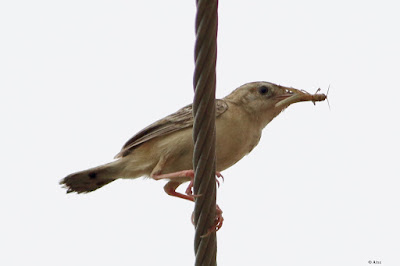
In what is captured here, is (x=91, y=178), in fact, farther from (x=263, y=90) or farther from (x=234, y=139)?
(x=263, y=90)

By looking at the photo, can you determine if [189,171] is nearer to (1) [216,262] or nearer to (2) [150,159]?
(2) [150,159]

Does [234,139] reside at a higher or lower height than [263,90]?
lower

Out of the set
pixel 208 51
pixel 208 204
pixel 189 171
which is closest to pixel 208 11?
pixel 208 51

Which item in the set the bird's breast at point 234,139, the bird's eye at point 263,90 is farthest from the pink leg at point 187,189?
the bird's eye at point 263,90

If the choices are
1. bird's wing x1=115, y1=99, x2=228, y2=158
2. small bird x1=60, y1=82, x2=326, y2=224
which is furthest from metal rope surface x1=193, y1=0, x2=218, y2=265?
bird's wing x1=115, y1=99, x2=228, y2=158

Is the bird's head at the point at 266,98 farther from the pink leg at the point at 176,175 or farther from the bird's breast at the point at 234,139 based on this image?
the pink leg at the point at 176,175

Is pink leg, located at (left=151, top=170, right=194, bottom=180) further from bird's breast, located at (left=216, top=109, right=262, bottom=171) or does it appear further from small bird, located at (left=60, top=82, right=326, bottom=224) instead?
bird's breast, located at (left=216, top=109, right=262, bottom=171)

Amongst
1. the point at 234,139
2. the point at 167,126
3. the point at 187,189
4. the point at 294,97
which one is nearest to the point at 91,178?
the point at 167,126
